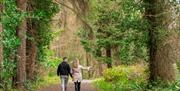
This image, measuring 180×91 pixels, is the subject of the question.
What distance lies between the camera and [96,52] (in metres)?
43.3

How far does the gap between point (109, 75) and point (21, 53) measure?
11513 millimetres

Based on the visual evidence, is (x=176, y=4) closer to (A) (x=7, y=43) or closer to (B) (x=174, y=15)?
(B) (x=174, y=15)

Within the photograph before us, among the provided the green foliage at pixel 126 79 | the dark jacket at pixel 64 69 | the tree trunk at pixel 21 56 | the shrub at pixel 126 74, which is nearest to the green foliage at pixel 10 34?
the tree trunk at pixel 21 56

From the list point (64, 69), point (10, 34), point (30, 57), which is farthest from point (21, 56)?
point (30, 57)

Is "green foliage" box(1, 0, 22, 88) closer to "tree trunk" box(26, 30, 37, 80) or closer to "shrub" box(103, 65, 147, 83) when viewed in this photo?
"tree trunk" box(26, 30, 37, 80)

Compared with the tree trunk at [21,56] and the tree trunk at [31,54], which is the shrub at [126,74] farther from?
the tree trunk at [21,56]

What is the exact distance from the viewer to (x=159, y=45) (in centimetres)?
2170

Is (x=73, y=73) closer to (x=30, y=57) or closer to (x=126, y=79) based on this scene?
(x=30, y=57)

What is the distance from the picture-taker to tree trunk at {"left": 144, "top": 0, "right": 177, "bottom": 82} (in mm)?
21234

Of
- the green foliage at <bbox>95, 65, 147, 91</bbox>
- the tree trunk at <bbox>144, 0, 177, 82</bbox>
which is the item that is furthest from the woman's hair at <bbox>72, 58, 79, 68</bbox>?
the tree trunk at <bbox>144, 0, 177, 82</bbox>

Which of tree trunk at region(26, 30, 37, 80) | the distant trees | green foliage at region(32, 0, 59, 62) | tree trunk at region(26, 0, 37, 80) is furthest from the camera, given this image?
tree trunk at region(26, 30, 37, 80)

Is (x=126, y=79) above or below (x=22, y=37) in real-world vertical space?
below

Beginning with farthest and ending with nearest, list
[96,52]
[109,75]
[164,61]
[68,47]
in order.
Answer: [68,47] < [96,52] < [109,75] < [164,61]

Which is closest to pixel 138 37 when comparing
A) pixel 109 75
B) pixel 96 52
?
pixel 109 75
